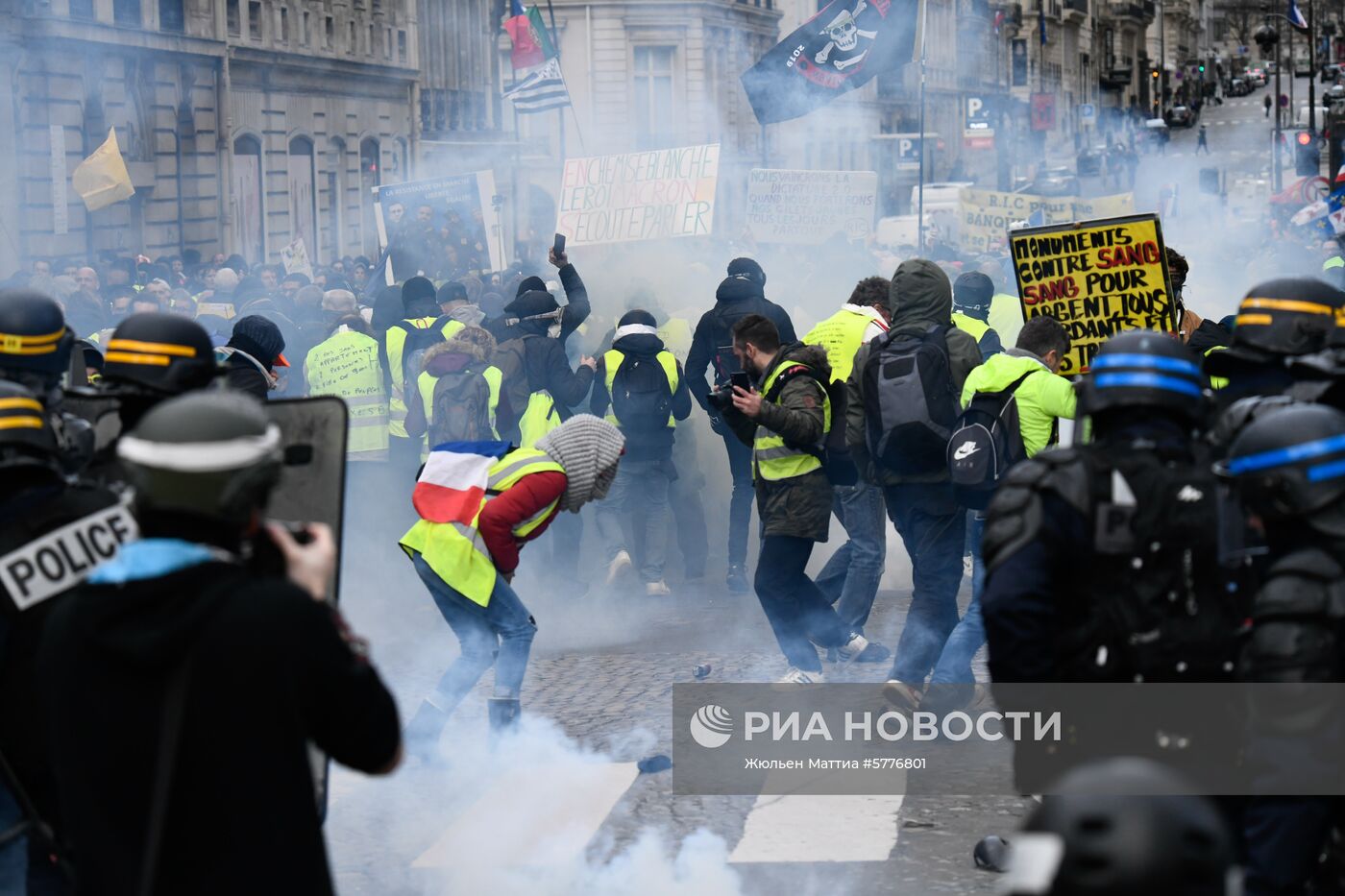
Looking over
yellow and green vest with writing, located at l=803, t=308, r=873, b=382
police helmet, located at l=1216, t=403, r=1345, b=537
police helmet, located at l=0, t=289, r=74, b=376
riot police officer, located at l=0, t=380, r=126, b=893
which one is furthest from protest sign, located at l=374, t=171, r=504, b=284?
police helmet, located at l=1216, t=403, r=1345, b=537

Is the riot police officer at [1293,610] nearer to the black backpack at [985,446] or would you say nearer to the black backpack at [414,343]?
the black backpack at [985,446]

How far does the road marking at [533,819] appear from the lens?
6066 millimetres

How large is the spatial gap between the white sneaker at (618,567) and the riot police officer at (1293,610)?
755 centimetres

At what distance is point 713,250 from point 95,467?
18275 mm

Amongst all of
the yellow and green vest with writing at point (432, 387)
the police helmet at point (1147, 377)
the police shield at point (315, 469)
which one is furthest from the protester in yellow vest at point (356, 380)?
the police helmet at point (1147, 377)

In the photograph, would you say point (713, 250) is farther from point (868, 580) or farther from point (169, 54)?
point (868, 580)

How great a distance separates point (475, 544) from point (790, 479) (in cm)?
172

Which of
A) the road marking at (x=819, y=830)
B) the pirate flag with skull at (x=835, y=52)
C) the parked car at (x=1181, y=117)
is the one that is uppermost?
the parked car at (x=1181, y=117)

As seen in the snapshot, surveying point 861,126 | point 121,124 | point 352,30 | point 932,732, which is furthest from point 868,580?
point 861,126

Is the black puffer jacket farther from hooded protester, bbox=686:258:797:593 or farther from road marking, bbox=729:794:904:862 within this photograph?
road marking, bbox=729:794:904:862

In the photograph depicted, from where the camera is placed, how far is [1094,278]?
8312mm

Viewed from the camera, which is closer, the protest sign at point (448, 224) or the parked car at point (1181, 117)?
the protest sign at point (448, 224)

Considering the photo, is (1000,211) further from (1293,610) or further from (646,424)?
(1293,610)

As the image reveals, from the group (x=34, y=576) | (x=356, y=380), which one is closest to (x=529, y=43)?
(x=356, y=380)
